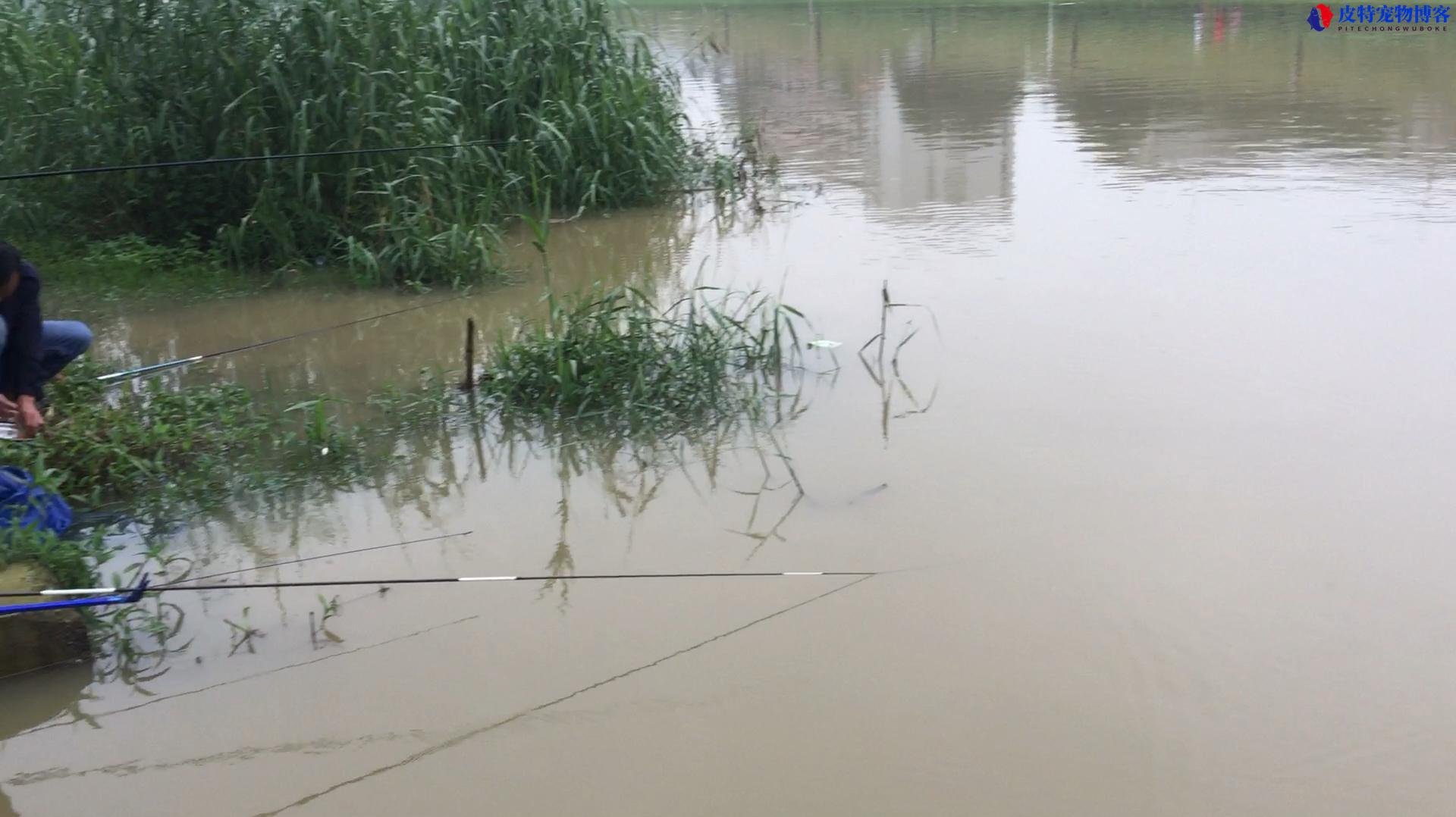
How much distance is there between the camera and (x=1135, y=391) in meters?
4.92

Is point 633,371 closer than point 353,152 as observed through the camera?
Yes

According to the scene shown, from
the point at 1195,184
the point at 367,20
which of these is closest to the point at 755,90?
the point at 1195,184

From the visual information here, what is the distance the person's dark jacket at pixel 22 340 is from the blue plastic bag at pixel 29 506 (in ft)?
1.27

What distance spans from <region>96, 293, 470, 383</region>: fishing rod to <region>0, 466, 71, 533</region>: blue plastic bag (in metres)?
1.12

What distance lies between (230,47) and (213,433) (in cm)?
287

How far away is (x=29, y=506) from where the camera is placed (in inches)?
138

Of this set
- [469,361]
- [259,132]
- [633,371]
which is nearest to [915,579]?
[633,371]

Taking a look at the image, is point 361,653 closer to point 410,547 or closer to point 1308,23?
point 410,547

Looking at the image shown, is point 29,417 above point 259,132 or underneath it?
underneath

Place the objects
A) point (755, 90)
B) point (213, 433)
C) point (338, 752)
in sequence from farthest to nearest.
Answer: point (755, 90) < point (213, 433) < point (338, 752)


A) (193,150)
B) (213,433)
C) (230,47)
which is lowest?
(213,433)

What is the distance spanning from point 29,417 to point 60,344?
28.2 inches

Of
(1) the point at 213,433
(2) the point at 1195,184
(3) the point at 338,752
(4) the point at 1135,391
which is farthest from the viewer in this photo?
(2) the point at 1195,184

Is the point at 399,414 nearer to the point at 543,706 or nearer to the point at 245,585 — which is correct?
the point at 245,585
